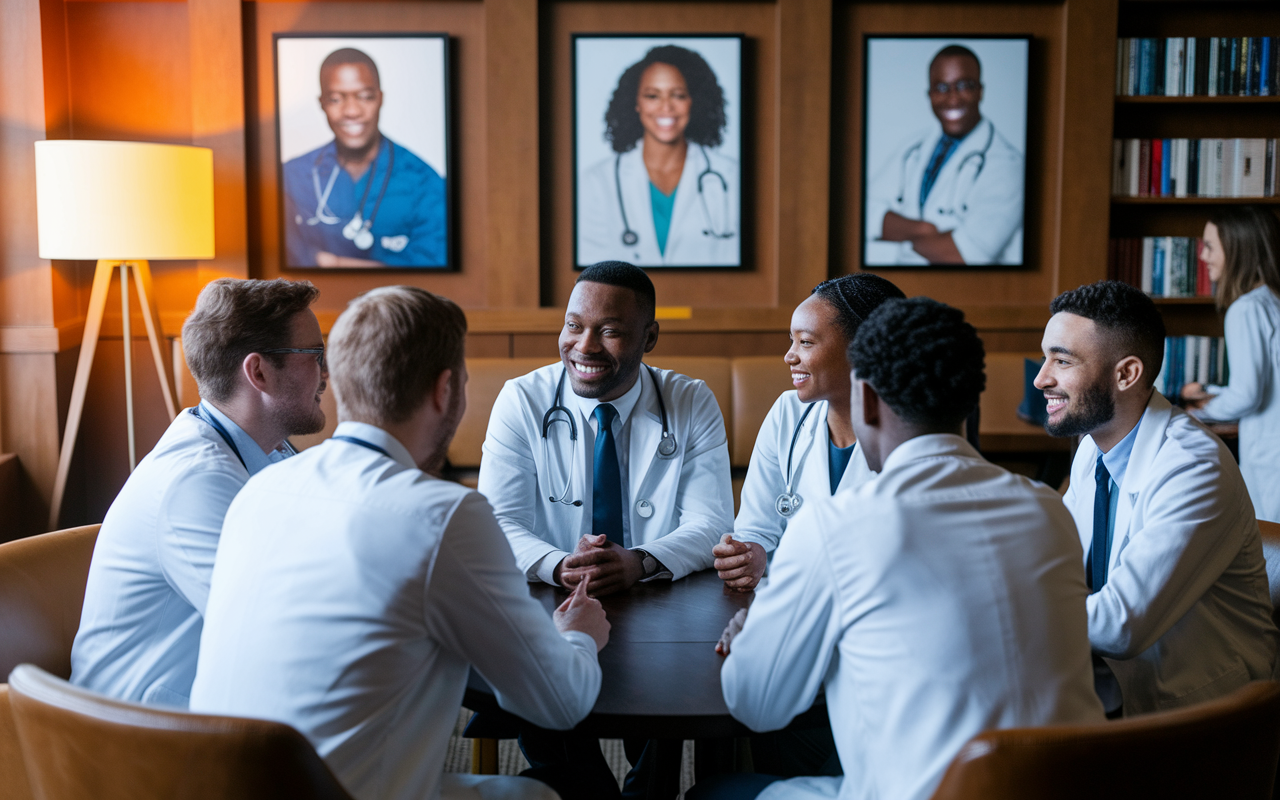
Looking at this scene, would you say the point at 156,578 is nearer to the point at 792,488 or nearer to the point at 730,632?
the point at 730,632

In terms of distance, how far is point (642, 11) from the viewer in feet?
15.2

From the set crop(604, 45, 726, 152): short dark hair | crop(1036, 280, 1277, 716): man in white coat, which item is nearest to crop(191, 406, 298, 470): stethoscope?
crop(1036, 280, 1277, 716): man in white coat

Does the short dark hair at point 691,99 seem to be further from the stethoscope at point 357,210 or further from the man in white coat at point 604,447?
the man in white coat at point 604,447

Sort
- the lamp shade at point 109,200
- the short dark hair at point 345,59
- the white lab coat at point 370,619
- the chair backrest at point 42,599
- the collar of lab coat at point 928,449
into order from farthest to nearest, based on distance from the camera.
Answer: the short dark hair at point 345,59 < the lamp shade at point 109,200 < the chair backrest at point 42,599 < the collar of lab coat at point 928,449 < the white lab coat at point 370,619

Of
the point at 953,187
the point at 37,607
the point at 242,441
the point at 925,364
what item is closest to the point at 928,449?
the point at 925,364

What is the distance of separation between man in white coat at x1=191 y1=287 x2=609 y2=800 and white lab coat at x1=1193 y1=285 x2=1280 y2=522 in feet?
10.6

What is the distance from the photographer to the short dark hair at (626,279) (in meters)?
2.42

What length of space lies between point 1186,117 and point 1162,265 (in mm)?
762

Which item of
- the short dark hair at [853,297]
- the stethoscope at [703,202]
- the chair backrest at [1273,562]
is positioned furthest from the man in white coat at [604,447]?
the stethoscope at [703,202]

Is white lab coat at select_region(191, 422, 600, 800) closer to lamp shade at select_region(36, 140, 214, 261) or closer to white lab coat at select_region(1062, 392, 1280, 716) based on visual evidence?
white lab coat at select_region(1062, 392, 1280, 716)

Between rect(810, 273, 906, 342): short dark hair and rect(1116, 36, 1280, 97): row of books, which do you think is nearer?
rect(810, 273, 906, 342): short dark hair

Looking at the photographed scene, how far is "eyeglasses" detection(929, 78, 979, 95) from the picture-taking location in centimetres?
471

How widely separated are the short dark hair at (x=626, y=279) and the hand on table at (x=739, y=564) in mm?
731

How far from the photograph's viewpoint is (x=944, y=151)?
4.74 m
